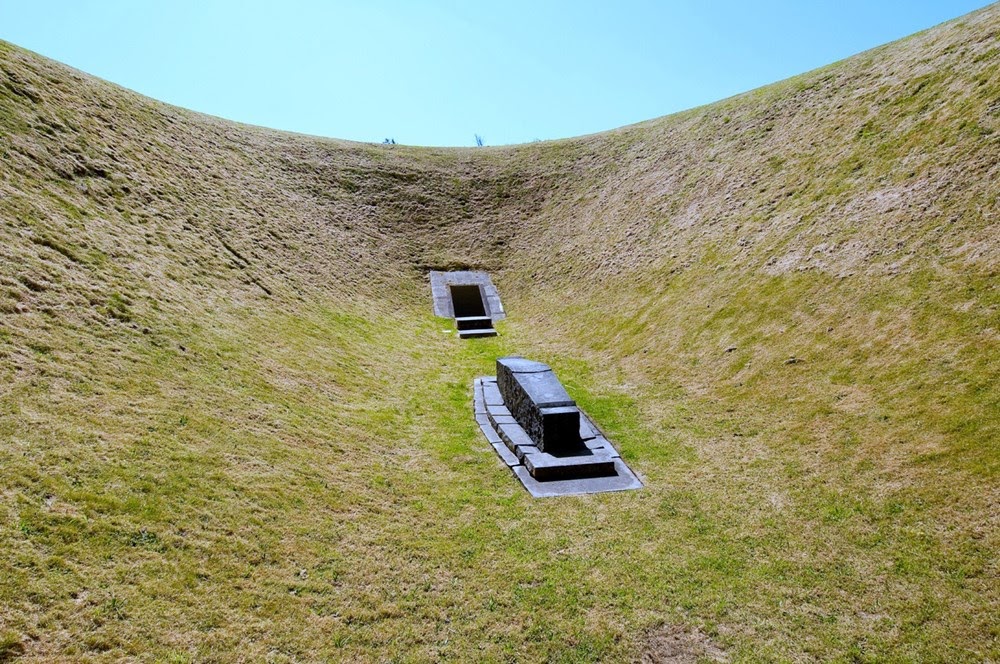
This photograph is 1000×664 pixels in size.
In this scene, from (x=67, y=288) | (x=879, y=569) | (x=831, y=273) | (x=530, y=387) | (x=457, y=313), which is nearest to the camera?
(x=879, y=569)

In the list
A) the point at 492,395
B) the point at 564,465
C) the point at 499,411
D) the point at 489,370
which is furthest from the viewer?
the point at 489,370

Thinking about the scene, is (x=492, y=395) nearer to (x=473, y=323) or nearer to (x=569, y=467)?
(x=569, y=467)

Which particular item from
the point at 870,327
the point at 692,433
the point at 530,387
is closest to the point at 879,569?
the point at 692,433

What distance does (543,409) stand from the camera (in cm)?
1080

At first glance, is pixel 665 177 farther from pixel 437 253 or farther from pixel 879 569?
pixel 879 569

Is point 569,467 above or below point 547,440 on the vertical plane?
below

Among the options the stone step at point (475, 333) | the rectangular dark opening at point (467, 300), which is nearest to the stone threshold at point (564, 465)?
the stone step at point (475, 333)

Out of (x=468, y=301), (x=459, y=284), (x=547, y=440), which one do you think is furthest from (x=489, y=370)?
(x=459, y=284)

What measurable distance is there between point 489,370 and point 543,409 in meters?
5.76

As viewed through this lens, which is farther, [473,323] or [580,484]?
[473,323]

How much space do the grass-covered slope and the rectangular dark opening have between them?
244 cm

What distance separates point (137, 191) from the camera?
51.9ft

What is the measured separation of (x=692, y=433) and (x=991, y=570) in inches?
201

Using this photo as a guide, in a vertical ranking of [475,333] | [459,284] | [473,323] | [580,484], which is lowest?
[580,484]
